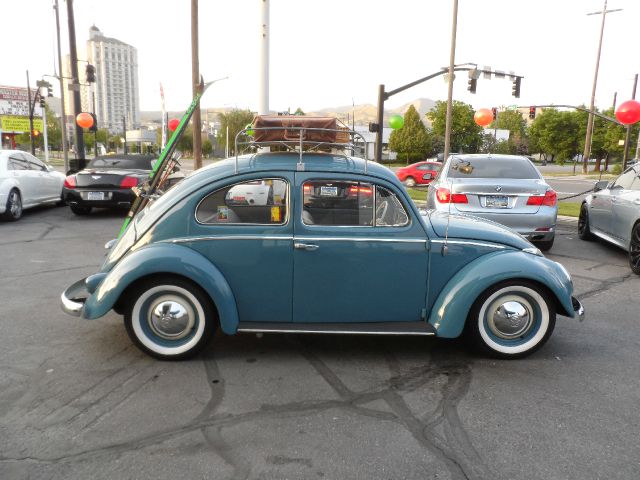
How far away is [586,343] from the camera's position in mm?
4414

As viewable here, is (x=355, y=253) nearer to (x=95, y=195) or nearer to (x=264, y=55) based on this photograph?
(x=95, y=195)

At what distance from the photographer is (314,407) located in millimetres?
3248

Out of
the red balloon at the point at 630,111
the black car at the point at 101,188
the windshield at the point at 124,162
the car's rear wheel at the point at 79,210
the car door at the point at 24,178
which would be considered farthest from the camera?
the red balloon at the point at 630,111

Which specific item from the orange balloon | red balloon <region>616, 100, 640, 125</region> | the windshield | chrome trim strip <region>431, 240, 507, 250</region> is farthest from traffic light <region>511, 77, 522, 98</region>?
chrome trim strip <region>431, 240, 507, 250</region>

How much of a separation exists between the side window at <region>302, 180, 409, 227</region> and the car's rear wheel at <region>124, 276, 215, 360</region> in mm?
1064

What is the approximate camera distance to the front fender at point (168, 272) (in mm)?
3703

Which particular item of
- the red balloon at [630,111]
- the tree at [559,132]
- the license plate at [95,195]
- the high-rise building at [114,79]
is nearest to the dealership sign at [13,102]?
the high-rise building at [114,79]

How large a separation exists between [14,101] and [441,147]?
180 feet

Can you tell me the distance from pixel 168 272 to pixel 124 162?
9.24 meters

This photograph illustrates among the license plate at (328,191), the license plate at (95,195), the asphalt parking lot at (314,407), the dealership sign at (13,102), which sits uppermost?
the dealership sign at (13,102)

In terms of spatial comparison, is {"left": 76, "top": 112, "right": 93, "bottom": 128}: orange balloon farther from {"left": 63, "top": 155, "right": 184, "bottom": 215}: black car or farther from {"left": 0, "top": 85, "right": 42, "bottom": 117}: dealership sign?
{"left": 0, "top": 85, "right": 42, "bottom": 117}: dealership sign

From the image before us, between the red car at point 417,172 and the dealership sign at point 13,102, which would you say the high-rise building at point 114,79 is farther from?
the red car at point 417,172

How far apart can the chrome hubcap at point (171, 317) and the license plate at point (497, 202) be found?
5002mm

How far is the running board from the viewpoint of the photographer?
3793 mm
